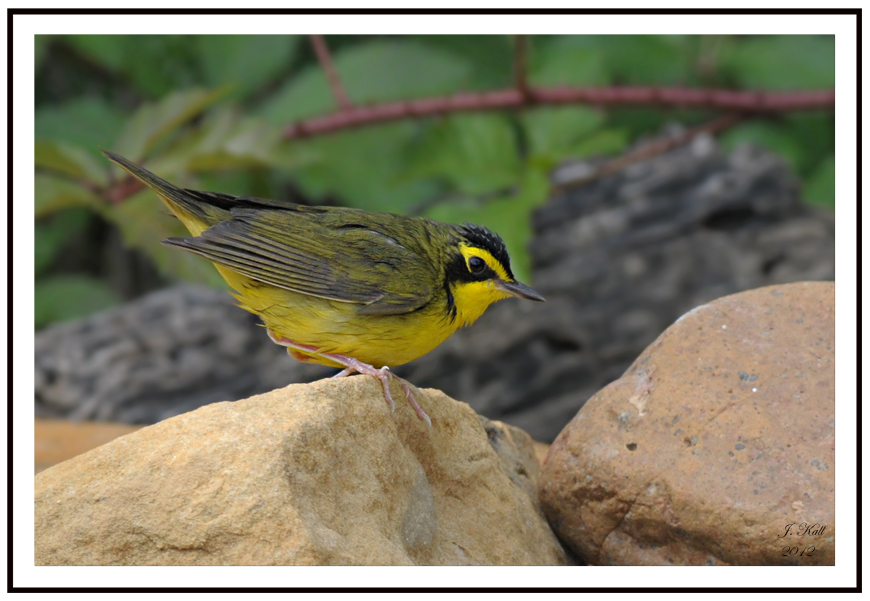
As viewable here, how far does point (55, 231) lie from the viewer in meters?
9.38

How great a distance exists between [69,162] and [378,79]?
307 cm

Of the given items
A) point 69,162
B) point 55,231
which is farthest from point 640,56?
point 55,231

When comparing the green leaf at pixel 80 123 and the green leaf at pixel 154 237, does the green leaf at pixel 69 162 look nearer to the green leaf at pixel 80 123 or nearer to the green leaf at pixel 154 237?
the green leaf at pixel 154 237

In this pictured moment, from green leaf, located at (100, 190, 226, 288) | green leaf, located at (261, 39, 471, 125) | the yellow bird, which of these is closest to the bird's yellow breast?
the yellow bird

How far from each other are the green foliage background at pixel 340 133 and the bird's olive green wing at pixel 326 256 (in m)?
2.10

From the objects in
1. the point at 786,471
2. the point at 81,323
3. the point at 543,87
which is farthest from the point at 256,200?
the point at 81,323

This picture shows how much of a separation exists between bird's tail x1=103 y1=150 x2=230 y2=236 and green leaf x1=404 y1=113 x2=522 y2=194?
3379 millimetres

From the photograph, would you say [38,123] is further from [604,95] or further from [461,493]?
[461,493]

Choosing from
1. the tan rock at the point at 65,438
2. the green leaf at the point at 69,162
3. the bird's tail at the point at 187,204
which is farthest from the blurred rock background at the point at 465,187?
the bird's tail at the point at 187,204

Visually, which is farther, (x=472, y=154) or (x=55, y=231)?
(x=55, y=231)

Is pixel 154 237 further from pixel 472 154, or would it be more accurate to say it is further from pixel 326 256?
pixel 472 154

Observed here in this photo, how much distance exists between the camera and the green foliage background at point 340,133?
268 inches

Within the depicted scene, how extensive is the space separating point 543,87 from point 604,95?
1.70 ft

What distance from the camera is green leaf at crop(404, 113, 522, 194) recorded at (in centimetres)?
750
